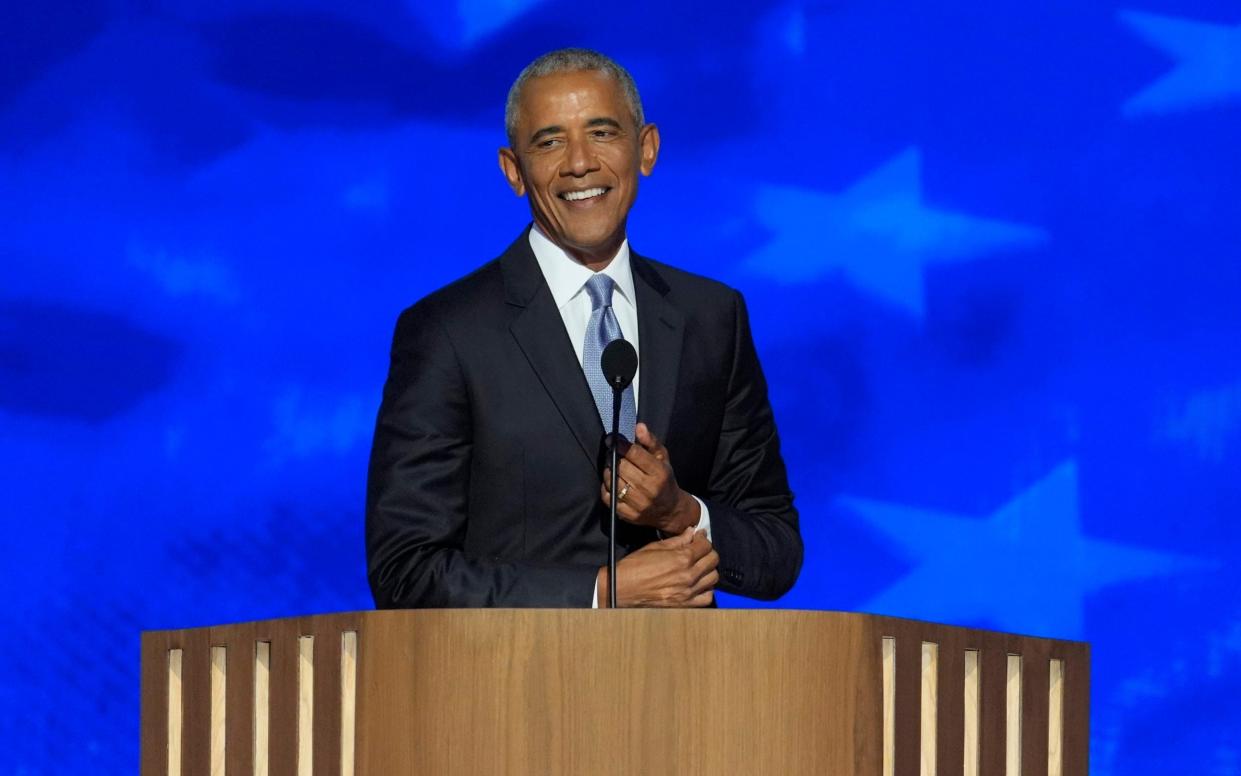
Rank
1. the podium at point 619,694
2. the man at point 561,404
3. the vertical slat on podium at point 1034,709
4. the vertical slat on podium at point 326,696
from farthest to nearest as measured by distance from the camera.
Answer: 1. the man at point 561,404
2. the vertical slat on podium at point 1034,709
3. the vertical slat on podium at point 326,696
4. the podium at point 619,694

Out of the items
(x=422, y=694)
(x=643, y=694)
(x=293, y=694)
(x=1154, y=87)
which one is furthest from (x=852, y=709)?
(x=1154, y=87)

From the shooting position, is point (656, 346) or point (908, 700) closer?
point (908, 700)

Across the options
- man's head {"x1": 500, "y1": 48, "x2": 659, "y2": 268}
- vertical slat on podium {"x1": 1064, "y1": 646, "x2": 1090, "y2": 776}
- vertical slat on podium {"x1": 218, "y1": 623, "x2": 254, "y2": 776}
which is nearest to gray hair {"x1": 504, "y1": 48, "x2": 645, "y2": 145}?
man's head {"x1": 500, "y1": 48, "x2": 659, "y2": 268}

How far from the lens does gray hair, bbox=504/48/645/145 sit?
277 centimetres

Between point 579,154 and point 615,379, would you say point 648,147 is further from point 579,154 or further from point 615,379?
point 615,379

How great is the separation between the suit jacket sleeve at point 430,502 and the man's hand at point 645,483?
0.09 m

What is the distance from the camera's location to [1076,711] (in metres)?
2.62

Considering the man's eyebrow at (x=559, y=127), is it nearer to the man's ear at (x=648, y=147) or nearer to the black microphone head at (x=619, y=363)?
the man's ear at (x=648, y=147)

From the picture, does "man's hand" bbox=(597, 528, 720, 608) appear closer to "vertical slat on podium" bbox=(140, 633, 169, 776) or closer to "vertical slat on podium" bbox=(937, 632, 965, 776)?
"vertical slat on podium" bbox=(937, 632, 965, 776)


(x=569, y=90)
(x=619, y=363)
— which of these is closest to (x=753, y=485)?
(x=619, y=363)

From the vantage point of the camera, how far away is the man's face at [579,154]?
276 centimetres

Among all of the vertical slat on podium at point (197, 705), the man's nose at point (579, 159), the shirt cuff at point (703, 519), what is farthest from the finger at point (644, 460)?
the vertical slat on podium at point (197, 705)

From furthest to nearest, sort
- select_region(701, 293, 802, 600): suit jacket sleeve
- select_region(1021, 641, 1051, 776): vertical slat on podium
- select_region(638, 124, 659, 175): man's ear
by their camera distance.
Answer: select_region(638, 124, 659, 175): man's ear, select_region(701, 293, 802, 600): suit jacket sleeve, select_region(1021, 641, 1051, 776): vertical slat on podium

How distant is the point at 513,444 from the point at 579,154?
0.38 metres
